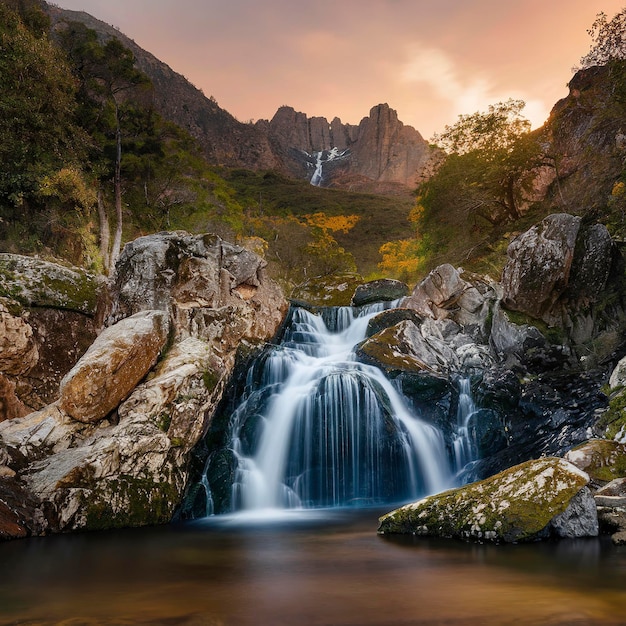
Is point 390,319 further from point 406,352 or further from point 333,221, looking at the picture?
point 333,221

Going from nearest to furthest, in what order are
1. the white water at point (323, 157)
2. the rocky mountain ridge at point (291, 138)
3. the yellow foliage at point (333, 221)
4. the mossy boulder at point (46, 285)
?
1. the mossy boulder at point (46, 285)
2. the yellow foliage at point (333, 221)
3. the rocky mountain ridge at point (291, 138)
4. the white water at point (323, 157)

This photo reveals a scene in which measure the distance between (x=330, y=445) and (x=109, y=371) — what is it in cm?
547

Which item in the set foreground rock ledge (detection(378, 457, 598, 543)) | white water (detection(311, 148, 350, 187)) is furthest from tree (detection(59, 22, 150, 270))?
white water (detection(311, 148, 350, 187))

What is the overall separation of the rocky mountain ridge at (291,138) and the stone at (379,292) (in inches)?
3153

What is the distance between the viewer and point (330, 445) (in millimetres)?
12578

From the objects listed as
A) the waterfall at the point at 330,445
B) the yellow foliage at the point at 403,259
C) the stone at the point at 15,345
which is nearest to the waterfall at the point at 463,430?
the waterfall at the point at 330,445

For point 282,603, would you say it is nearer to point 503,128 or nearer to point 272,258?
point 503,128

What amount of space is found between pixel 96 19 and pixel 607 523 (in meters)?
151

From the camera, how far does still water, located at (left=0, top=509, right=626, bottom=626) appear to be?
15.0 ft

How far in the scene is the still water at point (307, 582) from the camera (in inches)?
180

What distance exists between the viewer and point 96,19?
125 meters

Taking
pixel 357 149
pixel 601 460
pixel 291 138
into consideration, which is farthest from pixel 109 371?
pixel 291 138

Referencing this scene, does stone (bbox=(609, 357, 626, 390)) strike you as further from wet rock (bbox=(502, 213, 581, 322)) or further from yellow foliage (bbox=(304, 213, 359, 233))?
yellow foliage (bbox=(304, 213, 359, 233))

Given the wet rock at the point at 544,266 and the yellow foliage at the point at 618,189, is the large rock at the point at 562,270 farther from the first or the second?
the yellow foliage at the point at 618,189
